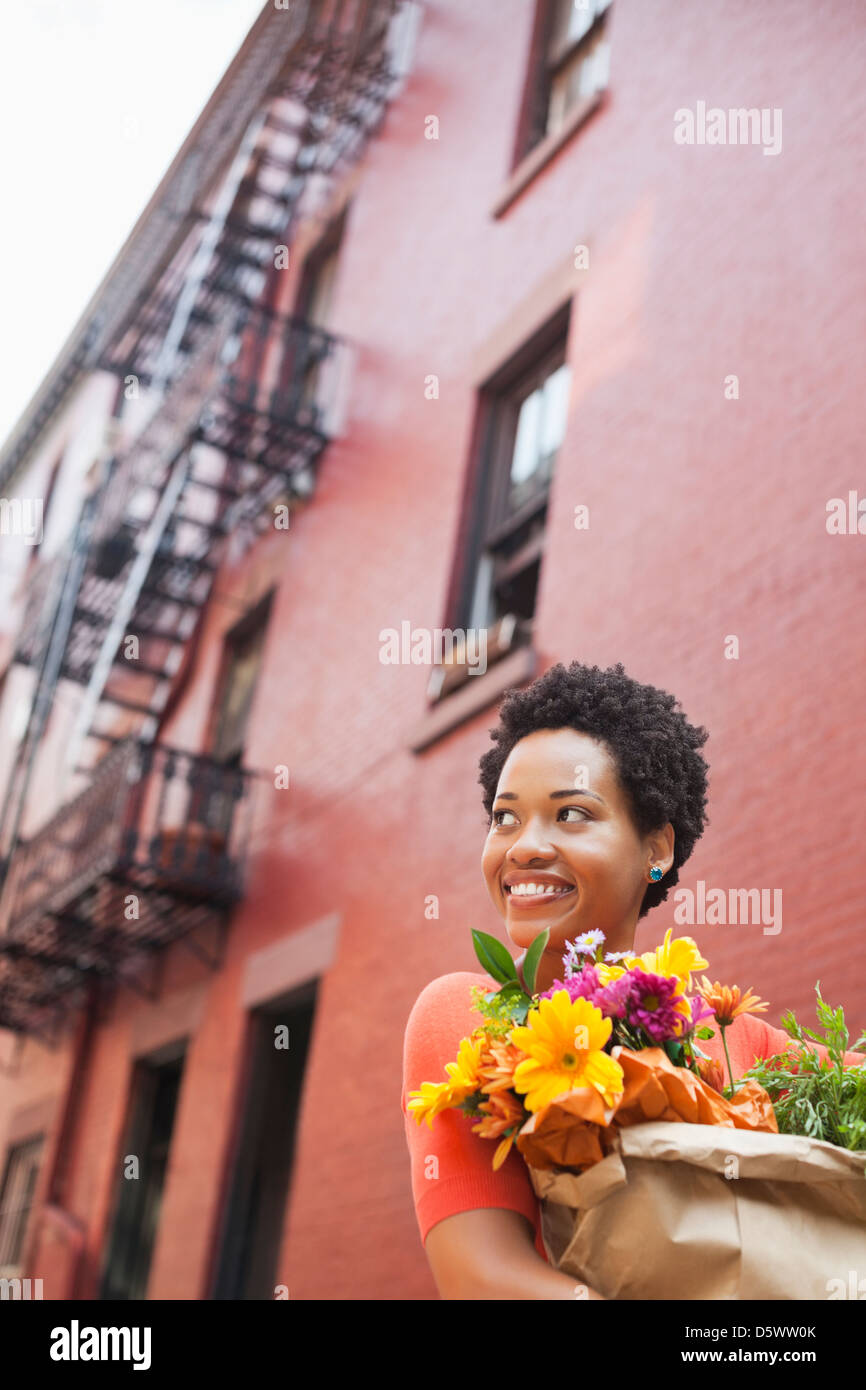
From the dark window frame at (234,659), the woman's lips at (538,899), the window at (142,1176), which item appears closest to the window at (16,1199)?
the window at (142,1176)

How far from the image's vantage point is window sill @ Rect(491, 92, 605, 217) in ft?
29.3

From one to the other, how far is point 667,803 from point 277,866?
25.5ft

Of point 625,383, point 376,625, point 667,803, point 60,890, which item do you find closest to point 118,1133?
point 60,890

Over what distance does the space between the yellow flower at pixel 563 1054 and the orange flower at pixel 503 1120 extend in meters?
0.03

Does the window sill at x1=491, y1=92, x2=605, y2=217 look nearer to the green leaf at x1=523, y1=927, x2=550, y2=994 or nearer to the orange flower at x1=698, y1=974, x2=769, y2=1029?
the orange flower at x1=698, y1=974, x2=769, y2=1029

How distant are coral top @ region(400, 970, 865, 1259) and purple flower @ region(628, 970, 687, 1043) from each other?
0.27 m

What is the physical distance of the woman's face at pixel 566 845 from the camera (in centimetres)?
250

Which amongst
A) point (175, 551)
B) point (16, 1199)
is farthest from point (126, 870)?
point (16, 1199)

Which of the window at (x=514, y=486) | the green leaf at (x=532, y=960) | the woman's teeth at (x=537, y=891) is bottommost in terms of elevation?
the green leaf at (x=532, y=960)

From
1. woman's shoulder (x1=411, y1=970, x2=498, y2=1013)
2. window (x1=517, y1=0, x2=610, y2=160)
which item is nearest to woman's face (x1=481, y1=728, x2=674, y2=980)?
woman's shoulder (x1=411, y1=970, x2=498, y2=1013)

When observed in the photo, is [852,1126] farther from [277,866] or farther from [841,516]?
[277,866]

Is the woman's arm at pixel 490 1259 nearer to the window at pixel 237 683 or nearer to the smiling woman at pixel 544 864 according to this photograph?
the smiling woman at pixel 544 864

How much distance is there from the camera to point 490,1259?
1918mm

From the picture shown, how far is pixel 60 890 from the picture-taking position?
11477 mm
